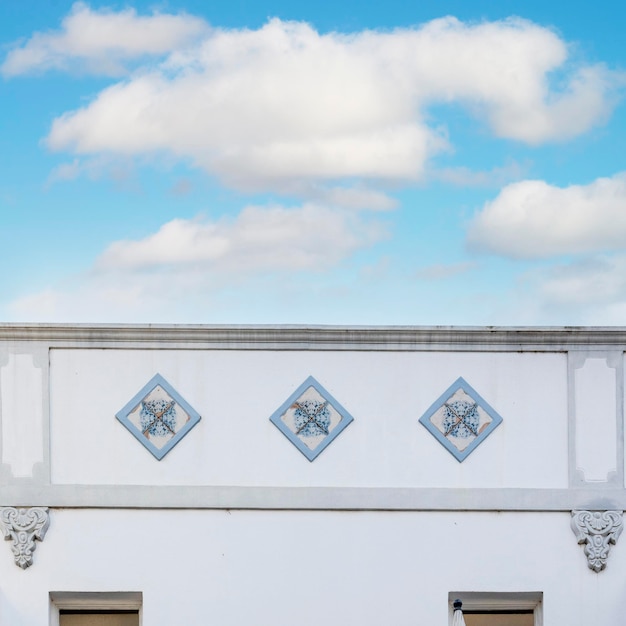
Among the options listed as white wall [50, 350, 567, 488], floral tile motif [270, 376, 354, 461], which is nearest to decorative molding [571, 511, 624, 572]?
white wall [50, 350, 567, 488]

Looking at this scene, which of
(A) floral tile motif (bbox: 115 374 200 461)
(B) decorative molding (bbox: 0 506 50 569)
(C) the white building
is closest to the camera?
(B) decorative molding (bbox: 0 506 50 569)

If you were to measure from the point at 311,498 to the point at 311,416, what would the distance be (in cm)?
68

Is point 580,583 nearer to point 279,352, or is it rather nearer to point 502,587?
point 502,587

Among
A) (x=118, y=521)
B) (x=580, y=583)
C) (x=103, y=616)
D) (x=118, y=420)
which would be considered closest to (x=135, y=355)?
(x=118, y=420)

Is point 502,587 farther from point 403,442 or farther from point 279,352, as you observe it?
point 279,352

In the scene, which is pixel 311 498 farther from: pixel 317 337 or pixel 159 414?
pixel 159 414

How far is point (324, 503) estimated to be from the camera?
11672mm

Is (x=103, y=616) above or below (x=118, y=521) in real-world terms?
below

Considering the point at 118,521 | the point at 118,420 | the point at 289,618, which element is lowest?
the point at 289,618

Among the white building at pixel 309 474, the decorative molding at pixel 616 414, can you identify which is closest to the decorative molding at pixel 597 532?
the white building at pixel 309 474

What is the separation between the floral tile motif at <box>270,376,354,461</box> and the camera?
38.5ft

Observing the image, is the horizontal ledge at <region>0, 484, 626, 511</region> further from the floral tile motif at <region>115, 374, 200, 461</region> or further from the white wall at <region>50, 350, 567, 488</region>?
the floral tile motif at <region>115, 374, 200, 461</region>

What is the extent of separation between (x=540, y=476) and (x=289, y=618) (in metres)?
2.42

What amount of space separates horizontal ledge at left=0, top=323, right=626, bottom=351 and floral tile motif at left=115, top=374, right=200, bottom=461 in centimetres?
39
